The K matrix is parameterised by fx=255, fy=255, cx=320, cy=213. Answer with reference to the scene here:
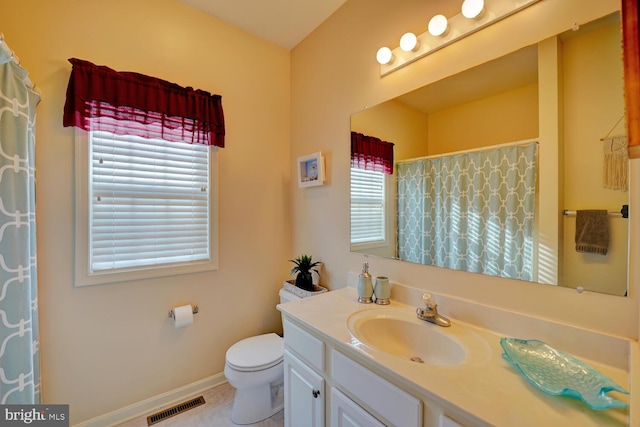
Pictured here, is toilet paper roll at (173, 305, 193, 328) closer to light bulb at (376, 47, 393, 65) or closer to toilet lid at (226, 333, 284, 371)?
toilet lid at (226, 333, 284, 371)

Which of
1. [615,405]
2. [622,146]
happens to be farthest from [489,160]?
[615,405]

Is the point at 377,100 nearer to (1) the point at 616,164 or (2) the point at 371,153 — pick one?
(2) the point at 371,153

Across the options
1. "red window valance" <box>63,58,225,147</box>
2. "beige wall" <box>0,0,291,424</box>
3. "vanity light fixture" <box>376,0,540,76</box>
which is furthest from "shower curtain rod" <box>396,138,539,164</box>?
"red window valance" <box>63,58,225,147</box>

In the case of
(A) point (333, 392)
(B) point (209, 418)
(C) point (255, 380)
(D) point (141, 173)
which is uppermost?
(D) point (141, 173)

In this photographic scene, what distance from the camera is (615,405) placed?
0.58 metres

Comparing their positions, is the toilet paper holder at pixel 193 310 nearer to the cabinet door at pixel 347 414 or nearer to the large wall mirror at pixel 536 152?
the cabinet door at pixel 347 414

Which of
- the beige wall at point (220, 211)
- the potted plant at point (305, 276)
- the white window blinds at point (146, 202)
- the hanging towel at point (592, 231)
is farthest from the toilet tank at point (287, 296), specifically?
the hanging towel at point (592, 231)

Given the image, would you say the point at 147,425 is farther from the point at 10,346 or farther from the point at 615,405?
the point at 615,405

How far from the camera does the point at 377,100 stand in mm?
1501

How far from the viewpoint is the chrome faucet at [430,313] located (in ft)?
3.60

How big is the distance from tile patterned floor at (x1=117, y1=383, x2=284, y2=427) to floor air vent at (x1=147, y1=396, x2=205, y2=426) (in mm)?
26

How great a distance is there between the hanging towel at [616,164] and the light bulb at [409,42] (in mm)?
870

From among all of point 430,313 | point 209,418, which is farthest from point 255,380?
point 430,313

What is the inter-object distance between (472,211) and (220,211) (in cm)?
162
